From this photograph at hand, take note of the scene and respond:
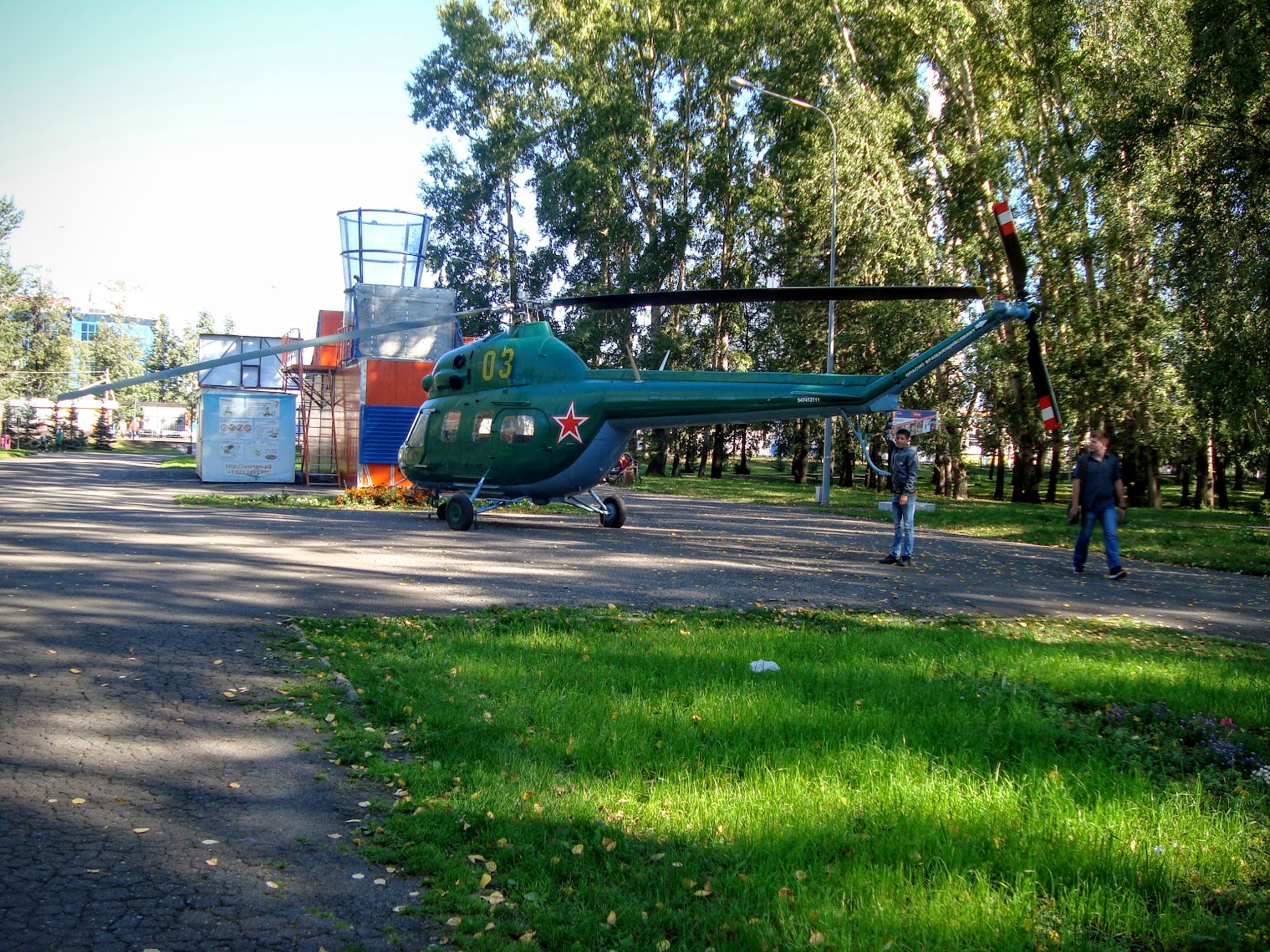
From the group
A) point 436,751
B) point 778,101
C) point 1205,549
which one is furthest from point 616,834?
point 778,101

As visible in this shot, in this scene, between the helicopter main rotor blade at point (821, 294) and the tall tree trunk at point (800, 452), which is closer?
the helicopter main rotor blade at point (821, 294)

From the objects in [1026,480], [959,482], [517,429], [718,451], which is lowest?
[959,482]

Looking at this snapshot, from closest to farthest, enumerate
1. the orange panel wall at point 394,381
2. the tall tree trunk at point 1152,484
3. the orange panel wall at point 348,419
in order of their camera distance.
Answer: the orange panel wall at point 394,381 < the orange panel wall at point 348,419 < the tall tree trunk at point 1152,484

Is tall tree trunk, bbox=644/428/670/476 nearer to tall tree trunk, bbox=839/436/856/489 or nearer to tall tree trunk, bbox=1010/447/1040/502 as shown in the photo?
tall tree trunk, bbox=839/436/856/489

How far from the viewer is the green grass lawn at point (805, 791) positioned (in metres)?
3.28

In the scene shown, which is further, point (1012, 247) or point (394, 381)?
point (394, 381)

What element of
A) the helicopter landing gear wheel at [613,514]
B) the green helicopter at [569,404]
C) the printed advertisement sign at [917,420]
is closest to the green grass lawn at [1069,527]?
the printed advertisement sign at [917,420]

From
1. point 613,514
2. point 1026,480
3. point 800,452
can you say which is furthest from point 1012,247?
point 800,452

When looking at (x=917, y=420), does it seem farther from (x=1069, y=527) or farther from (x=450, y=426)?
(x=450, y=426)

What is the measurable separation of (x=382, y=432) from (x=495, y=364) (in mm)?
7797

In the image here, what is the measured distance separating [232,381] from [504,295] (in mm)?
13435

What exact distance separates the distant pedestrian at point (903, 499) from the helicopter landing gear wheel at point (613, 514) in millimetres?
5295

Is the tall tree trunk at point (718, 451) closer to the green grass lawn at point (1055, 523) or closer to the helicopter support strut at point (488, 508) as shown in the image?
the green grass lawn at point (1055, 523)

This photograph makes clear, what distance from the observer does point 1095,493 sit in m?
14.3
